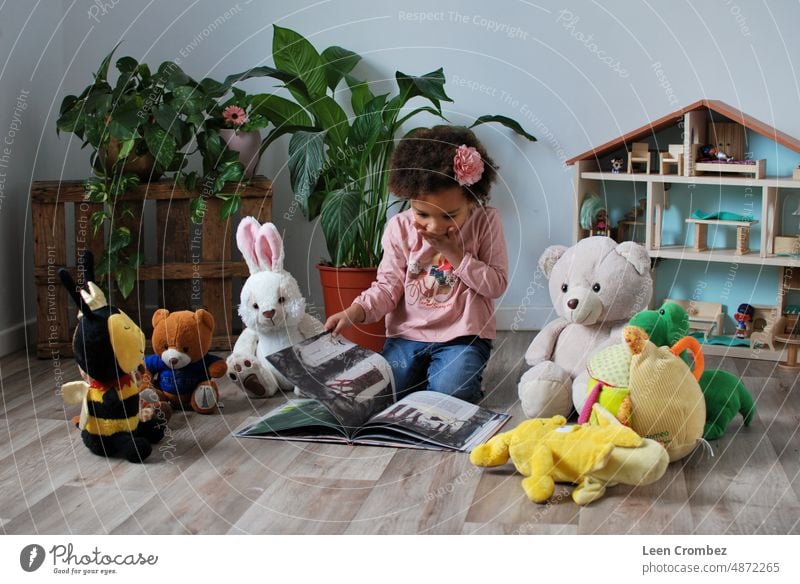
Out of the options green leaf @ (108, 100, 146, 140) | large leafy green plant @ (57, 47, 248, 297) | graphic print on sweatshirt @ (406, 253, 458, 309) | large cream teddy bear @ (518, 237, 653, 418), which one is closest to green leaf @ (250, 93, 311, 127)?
large leafy green plant @ (57, 47, 248, 297)

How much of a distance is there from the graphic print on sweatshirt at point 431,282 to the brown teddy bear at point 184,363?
0.45 meters

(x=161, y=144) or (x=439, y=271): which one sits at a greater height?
(x=161, y=144)

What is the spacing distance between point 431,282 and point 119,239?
841 mm

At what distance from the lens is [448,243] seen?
7.00 ft

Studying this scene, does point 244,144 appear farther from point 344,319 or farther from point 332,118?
point 344,319

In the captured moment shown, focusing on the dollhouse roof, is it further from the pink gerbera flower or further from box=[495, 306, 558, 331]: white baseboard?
the pink gerbera flower

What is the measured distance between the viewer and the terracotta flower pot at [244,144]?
8.67 feet

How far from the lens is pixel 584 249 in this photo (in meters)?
2.11

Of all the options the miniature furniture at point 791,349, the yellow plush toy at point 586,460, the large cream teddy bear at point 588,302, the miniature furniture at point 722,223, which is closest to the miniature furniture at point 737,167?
the miniature furniture at point 722,223

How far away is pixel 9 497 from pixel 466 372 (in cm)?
94

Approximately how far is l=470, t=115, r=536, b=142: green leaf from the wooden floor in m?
1.03

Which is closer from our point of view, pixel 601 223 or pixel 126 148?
pixel 126 148

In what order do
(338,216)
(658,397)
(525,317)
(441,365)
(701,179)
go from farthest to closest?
(525,317), (701,179), (338,216), (441,365), (658,397)

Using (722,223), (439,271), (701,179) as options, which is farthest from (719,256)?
(439,271)
